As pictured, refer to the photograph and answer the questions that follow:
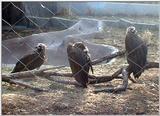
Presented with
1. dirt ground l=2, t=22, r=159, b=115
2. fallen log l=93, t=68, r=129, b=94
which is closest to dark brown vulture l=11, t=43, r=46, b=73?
dirt ground l=2, t=22, r=159, b=115

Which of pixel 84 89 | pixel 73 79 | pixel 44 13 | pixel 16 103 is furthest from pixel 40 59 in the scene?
pixel 44 13

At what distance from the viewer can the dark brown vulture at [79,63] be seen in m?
2.78

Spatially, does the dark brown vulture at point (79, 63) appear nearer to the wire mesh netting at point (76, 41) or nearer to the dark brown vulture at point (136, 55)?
the wire mesh netting at point (76, 41)

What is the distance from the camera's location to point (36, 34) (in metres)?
3.44

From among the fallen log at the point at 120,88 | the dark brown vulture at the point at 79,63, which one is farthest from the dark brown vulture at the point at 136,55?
the dark brown vulture at the point at 79,63

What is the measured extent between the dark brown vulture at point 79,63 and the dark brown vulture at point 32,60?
1.05ft

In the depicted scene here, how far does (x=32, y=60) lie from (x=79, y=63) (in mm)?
413

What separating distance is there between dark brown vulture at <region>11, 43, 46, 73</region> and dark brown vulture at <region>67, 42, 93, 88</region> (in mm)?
320

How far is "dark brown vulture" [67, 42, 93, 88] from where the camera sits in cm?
278

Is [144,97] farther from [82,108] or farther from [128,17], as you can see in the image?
[128,17]

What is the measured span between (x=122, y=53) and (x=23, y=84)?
1.05 meters

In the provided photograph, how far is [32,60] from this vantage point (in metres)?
3.03

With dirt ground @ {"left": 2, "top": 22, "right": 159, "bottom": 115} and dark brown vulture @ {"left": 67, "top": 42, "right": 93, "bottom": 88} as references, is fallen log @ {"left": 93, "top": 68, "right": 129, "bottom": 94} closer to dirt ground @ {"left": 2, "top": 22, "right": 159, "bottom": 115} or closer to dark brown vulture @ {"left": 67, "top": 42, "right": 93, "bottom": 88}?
dirt ground @ {"left": 2, "top": 22, "right": 159, "bottom": 115}

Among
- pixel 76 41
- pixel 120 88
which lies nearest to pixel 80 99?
pixel 120 88
